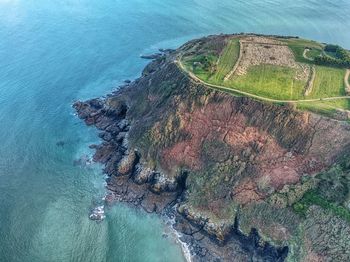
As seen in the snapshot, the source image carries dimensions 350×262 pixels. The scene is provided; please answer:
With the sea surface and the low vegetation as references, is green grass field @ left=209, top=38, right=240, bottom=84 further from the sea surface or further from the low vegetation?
the sea surface

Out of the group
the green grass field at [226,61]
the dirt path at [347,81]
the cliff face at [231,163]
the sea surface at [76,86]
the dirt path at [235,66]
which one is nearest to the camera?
the cliff face at [231,163]

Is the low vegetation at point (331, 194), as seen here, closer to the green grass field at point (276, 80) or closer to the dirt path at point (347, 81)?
the green grass field at point (276, 80)

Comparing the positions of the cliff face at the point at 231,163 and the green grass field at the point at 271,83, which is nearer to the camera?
the cliff face at the point at 231,163

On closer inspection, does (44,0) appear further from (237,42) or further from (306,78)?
(306,78)

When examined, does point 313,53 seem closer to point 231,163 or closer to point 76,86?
point 231,163

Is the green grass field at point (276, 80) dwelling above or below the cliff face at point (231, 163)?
above

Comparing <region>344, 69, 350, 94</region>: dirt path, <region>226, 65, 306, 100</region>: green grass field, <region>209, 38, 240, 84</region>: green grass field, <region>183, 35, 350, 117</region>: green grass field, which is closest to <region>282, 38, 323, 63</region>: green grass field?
<region>183, 35, 350, 117</region>: green grass field

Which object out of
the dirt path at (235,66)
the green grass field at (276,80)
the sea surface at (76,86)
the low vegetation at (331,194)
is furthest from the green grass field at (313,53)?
Result: the sea surface at (76,86)

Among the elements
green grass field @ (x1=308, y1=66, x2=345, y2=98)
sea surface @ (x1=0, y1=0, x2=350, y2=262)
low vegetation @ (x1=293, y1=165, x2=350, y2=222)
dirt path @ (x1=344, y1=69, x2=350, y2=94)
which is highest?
dirt path @ (x1=344, y1=69, x2=350, y2=94)
